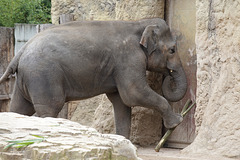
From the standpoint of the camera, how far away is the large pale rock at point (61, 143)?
400 centimetres

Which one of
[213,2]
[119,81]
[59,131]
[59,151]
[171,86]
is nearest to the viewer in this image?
[59,151]

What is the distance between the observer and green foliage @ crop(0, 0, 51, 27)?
1371 centimetres

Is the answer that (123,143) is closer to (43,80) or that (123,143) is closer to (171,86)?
(43,80)

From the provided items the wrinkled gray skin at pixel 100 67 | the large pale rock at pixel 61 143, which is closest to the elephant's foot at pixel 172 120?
the wrinkled gray skin at pixel 100 67

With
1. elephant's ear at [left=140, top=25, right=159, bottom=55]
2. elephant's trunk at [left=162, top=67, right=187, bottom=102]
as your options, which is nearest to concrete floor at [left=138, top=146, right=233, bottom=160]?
elephant's trunk at [left=162, top=67, right=187, bottom=102]

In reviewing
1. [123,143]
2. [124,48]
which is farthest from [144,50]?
[123,143]

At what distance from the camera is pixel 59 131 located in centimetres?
432

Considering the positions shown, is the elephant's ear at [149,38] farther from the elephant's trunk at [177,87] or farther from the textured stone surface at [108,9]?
the textured stone surface at [108,9]

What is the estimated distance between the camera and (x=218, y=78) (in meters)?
7.14

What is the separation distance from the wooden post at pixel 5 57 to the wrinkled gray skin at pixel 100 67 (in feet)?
9.82

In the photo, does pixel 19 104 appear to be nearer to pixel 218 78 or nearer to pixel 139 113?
pixel 139 113

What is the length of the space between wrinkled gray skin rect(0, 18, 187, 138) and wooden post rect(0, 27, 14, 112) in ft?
9.82

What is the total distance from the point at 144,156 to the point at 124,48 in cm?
158

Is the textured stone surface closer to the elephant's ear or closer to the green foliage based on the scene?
the elephant's ear
